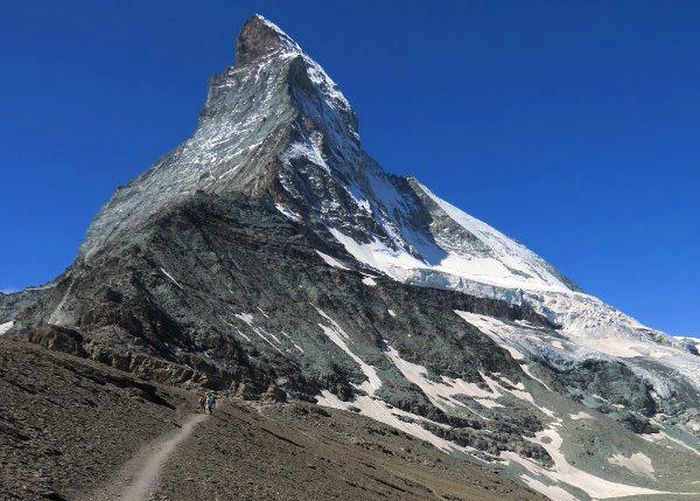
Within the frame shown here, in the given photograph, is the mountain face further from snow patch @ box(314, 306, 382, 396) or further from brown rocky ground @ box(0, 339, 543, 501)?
brown rocky ground @ box(0, 339, 543, 501)

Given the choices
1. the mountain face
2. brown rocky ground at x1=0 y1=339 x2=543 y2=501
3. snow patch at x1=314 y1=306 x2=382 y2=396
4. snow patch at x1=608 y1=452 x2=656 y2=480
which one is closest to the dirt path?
brown rocky ground at x1=0 y1=339 x2=543 y2=501

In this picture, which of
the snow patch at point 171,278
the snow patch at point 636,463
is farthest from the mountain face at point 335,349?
the snow patch at point 171,278

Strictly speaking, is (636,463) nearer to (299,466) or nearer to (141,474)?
(299,466)

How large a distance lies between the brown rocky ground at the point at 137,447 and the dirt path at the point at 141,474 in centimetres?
27

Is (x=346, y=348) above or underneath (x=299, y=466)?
above

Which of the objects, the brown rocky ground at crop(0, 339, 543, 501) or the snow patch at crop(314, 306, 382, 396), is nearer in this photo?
the brown rocky ground at crop(0, 339, 543, 501)

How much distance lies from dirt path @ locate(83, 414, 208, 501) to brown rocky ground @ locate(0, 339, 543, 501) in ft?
0.89

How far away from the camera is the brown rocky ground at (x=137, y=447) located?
67.2 ft

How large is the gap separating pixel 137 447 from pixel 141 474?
13.4ft

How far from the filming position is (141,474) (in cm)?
2294

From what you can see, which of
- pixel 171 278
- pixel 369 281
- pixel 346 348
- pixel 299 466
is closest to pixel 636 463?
pixel 346 348

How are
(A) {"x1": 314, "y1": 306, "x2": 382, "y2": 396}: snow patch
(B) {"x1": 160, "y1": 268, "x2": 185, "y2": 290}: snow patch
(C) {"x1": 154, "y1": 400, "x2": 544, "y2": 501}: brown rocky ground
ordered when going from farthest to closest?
(A) {"x1": 314, "y1": 306, "x2": 382, "y2": 396}: snow patch
(B) {"x1": 160, "y1": 268, "x2": 185, "y2": 290}: snow patch
(C) {"x1": 154, "y1": 400, "x2": 544, "y2": 501}: brown rocky ground

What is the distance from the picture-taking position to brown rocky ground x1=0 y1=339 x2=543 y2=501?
20.5 m

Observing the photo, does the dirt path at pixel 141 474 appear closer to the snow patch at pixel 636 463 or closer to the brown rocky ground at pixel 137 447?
the brown rocky ground at pixel 137 447
